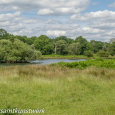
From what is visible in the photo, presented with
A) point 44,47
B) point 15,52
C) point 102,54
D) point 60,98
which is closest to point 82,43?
point 44,47

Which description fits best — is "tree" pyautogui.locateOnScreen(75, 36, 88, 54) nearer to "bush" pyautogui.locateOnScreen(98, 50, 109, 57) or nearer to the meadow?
"bush" pyautogui.locateOnScreen(98, 50, 109, 57)

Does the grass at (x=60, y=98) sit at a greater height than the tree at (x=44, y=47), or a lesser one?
lesser

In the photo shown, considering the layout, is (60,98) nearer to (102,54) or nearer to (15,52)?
(15,52)

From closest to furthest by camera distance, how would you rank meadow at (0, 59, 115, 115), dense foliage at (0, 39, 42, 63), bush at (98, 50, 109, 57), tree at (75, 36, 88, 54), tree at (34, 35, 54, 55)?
meadow at (0, 59, 115, 115) < dense foliage at (0, 39, 42, 63) < bush at (98, 50, 109, 57) < tree at (34, 35, 54, 55) < tree at (75, 36, 88, 54)

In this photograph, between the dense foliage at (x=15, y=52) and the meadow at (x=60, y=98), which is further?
the dense foliage at (x=15, y=52)

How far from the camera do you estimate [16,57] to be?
140 feet

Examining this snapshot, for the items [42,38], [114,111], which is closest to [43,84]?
[114,111]

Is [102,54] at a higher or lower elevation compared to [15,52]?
lower

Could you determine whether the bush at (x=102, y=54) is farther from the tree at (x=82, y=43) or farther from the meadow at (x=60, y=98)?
the meadow at (x=60, y=98)

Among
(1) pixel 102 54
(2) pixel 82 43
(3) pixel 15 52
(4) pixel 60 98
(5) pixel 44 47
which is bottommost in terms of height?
(4) pixel 60 98

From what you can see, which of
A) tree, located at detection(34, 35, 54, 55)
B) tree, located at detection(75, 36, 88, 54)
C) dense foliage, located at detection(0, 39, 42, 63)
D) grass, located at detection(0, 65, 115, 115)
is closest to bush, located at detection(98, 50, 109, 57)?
tree, located at detection(75, 36, 88, 54)

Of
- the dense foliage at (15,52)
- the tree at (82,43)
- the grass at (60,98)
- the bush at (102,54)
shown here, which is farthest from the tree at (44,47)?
the grass at (60,98)

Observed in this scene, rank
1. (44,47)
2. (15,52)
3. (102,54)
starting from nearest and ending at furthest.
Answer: (15,52)
(102,54)
(44,47)

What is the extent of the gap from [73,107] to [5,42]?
42.1m
